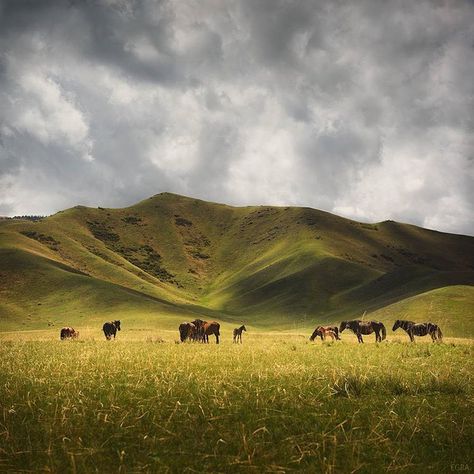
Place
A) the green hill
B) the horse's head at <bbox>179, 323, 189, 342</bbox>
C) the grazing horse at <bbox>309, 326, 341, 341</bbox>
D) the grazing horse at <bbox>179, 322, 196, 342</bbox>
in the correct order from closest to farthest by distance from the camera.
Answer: the horse's head at <bbox>179, 323, 189, 342</bbox>
the grazing horse at <bbox>179, 322, 196, 342</bbox>
the grazing horse at <bbox>309, 326, 341, 341</bbox>
the green hill

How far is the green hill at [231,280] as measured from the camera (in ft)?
249

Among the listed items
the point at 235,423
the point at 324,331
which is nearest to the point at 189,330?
the point at 324,331

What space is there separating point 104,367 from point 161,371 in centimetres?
193

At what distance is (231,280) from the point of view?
582 feet

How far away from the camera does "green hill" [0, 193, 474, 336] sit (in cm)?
7594

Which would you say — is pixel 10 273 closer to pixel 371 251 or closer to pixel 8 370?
pixel 8 370

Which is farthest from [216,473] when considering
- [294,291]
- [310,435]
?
[294,291]

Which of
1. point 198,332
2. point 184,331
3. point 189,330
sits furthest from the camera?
point 198,332

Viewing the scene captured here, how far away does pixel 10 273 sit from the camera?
9612 centimetres

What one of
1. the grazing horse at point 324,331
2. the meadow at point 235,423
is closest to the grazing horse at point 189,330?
the grazing horse at point 324,331

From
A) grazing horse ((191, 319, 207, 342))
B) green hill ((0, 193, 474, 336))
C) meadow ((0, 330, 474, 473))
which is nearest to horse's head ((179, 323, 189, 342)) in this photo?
grazing horse ((191, 319, 207, 342))

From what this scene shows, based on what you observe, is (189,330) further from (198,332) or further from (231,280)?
(231,280)

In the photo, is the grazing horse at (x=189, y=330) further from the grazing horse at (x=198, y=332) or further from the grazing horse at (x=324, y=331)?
the grazing horse at (x=324, y=331)

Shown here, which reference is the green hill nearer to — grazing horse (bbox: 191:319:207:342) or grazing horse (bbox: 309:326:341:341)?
grazing horse (bbox: 309:326:341:341)
